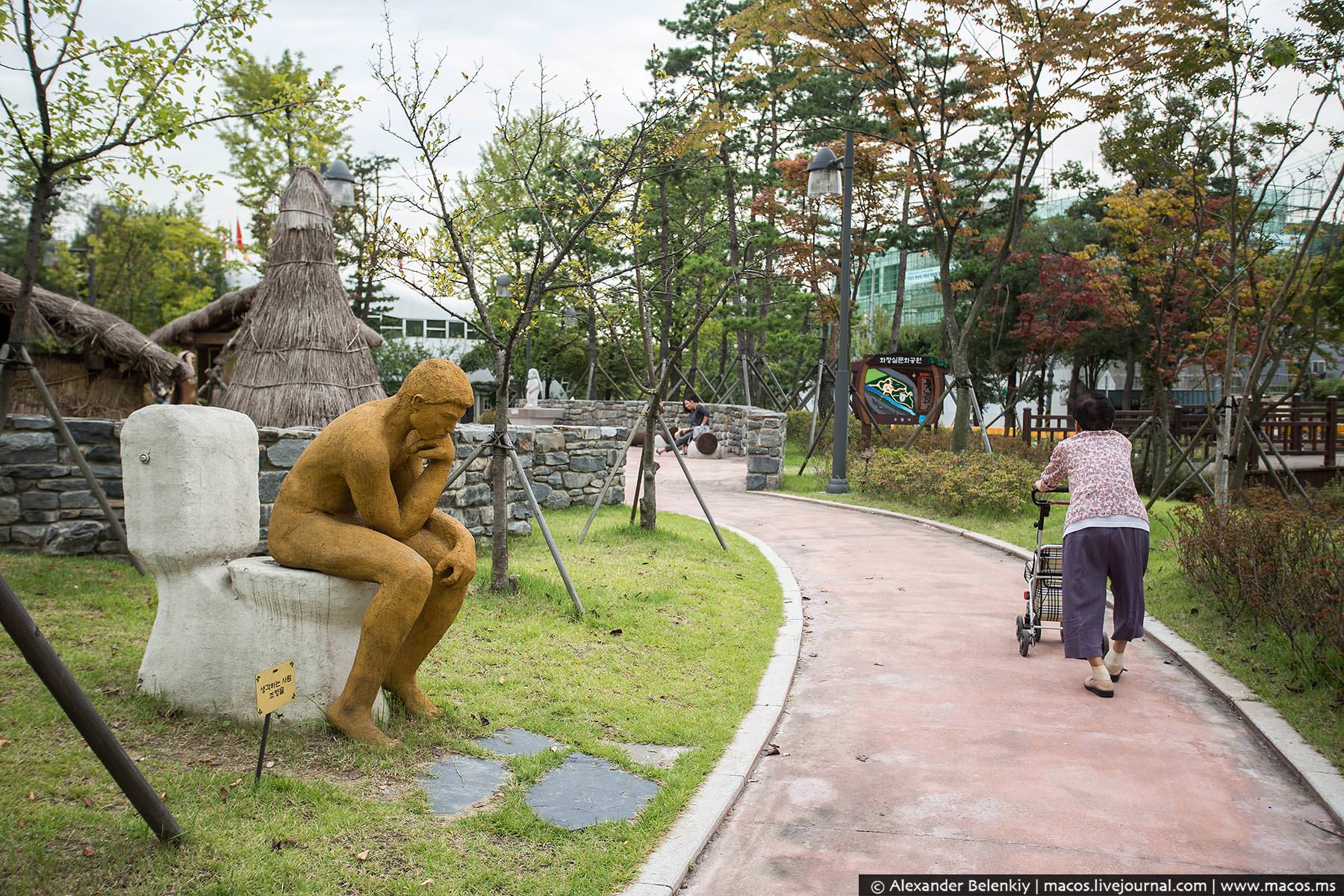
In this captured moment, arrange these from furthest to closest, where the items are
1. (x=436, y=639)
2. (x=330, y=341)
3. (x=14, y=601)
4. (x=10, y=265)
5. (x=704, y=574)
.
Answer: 1. (x=10, y=265)
2. (x=330, y=341)
3. (x=704, y=574)
4. (x=436, y=639)
5. (x=14, y=601)

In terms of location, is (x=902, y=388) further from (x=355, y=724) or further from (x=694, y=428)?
(x=355, y=724)

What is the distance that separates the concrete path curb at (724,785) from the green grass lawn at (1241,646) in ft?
8.97

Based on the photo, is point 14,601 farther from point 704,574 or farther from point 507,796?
point 704,574

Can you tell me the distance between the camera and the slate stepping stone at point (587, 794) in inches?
151

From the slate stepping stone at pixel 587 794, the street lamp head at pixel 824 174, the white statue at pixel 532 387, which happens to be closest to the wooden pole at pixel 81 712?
the slate stepping stone at pixel 587 794

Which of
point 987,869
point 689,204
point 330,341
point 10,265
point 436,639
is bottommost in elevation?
point 987,869

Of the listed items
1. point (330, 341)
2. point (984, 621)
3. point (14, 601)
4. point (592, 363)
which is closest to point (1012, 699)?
point (984, 621)

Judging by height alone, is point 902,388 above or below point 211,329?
below

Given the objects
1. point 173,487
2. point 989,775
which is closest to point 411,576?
point 173,487

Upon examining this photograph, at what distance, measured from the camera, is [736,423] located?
2509 centimetres

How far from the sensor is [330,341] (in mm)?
10047

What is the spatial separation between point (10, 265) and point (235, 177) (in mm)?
7375

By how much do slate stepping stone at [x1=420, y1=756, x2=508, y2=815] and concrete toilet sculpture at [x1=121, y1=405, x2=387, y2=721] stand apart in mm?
612

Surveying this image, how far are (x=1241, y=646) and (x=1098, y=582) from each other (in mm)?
1621
